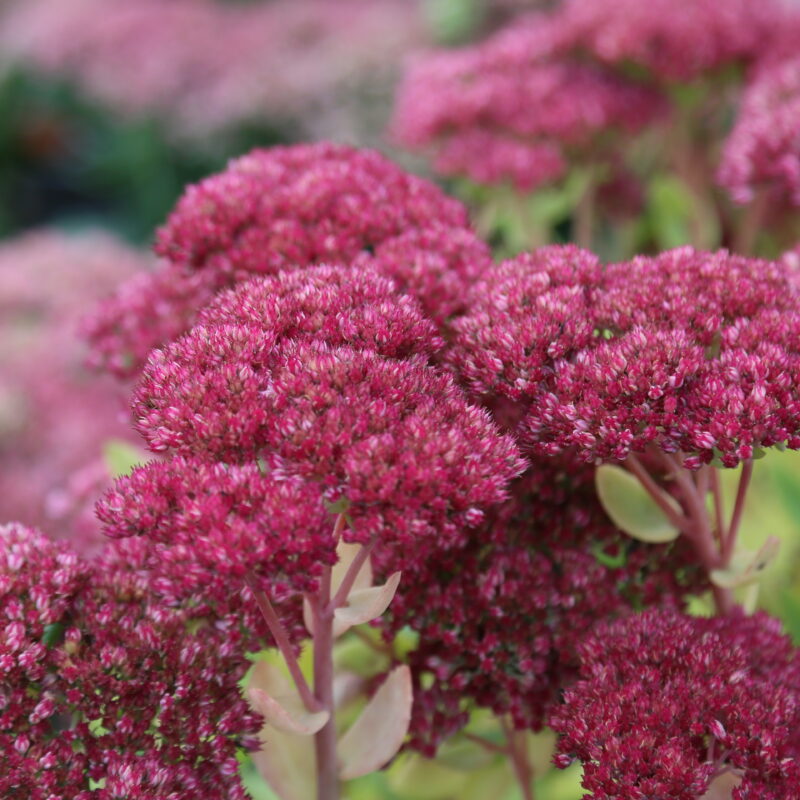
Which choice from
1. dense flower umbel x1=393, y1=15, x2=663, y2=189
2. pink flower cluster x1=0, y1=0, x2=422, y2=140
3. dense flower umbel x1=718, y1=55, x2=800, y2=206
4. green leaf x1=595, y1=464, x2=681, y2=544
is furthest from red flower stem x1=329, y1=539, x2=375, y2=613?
pink flower cluster x1=0, y1=0, x2=422, y2=140

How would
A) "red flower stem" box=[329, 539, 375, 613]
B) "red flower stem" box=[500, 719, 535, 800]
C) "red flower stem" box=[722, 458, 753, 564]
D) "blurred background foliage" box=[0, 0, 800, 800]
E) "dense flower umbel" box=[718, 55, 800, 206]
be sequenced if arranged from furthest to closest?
"dense flower umbel" box=[718, 55, 800, 206] < "blurred background foliage" box=[0, 0, 800, 800] < "red flower stem" box=[500, 719, 535, 800] < "red flower stem" box=[722, 458, 753, 564] < "red flower stem" box=[329, 539, 375, 613]

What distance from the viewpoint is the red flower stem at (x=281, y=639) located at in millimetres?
676

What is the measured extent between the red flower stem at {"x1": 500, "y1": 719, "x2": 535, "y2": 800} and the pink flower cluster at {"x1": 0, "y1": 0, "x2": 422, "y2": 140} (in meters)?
2.00

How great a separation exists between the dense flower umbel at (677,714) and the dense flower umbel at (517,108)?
86 centimetres

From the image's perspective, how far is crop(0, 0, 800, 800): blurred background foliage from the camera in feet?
3.43

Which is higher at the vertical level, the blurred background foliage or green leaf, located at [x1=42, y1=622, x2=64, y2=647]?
the blurred background foliage

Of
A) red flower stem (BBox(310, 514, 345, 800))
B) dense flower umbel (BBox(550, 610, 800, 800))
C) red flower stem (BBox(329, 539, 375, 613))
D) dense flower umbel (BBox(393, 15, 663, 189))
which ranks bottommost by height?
dense flower umbel (BBox(550, 610, 800, 800))

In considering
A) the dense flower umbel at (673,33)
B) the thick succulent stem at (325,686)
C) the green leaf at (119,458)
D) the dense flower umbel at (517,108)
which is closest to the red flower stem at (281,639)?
the thick succulent stem at (325,686)

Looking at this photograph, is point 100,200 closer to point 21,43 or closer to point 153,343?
point 21,43

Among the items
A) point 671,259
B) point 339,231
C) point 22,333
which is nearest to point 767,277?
point 671,259

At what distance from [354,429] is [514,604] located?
279 mm

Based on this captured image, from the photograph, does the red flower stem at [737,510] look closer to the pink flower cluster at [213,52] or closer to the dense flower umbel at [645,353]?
the dense flower umbel at [645,353]

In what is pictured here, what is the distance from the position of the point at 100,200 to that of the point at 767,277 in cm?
315

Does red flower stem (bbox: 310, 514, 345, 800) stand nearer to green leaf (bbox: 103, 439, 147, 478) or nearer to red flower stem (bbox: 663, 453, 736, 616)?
red flower stem (bbox: 663, 453, 736, 616)
